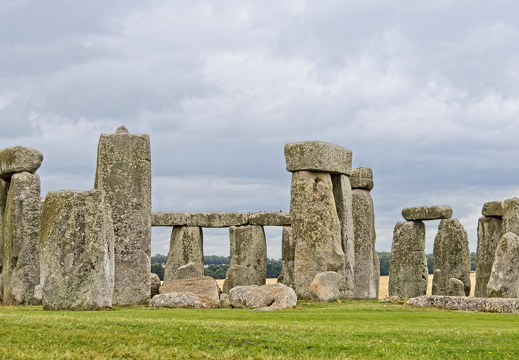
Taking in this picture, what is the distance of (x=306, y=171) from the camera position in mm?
25688

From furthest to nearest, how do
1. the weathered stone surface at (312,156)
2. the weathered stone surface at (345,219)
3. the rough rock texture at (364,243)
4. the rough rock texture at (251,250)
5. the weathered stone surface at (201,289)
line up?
the rough rock texture at (251,250), the rough rock texture at (364,243), the weathered stone surface at (345,219), the weathered stone surface at (312,156), the weathered stone surface at (201,289)

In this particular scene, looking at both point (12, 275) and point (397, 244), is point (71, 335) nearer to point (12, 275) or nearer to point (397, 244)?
point (12, 275)

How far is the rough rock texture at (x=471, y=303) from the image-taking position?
2100cm

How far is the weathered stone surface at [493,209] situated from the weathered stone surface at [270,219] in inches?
340

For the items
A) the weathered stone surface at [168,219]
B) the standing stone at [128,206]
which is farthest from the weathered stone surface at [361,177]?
the standing stone at [128,206]

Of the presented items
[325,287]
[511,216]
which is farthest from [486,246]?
[325,287]

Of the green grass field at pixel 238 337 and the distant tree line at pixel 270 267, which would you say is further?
the distant tree line at pixel 270 267

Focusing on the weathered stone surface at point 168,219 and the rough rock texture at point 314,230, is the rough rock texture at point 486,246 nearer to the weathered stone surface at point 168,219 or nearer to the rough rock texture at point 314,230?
the rough rock texture at point 314,230

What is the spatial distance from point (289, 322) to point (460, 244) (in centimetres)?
1803

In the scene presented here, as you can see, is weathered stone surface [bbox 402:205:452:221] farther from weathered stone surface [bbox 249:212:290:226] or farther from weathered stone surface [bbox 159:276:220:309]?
weathered stone surface [bbox 159:276:220:309]

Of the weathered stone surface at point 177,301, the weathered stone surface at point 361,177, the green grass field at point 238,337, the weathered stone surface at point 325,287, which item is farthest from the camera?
the weathered stone surface at point 361,177

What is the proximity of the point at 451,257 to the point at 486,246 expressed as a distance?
252cm

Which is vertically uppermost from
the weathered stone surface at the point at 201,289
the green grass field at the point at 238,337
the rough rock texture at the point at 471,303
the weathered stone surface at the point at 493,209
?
the weathered stone surface at the point at 493,209

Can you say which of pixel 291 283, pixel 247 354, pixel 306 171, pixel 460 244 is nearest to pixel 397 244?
pixel 460 244
